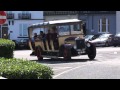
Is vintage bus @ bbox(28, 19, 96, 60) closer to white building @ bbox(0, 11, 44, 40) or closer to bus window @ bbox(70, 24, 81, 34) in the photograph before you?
bus window @ bbox(70, 24, 81, 34)

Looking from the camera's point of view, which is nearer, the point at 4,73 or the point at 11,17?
the point at 4,73

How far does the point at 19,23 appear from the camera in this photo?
50.3m

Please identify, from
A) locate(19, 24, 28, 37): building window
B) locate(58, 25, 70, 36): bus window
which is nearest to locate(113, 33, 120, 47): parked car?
locate(19, 24, 28, 37): building window

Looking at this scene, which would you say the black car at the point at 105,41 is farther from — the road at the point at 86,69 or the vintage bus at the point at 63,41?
A: the road at the point at 86,69

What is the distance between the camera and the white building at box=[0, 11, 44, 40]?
49.0 m

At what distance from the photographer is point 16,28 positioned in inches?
1955

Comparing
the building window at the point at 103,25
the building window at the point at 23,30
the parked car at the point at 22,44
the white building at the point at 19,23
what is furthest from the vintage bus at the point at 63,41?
the building window at the point at 103,25

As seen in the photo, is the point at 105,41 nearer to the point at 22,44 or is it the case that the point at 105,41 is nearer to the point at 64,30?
the point at 22,44

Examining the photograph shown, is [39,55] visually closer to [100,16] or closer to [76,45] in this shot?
[76,45]

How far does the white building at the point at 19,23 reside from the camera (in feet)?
161
